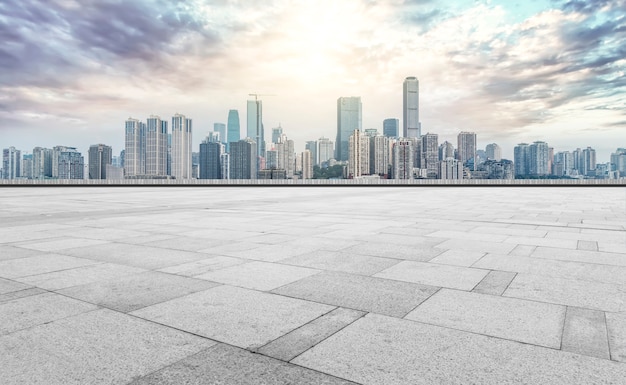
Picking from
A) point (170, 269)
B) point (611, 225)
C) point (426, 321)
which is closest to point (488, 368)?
point (426, 321)

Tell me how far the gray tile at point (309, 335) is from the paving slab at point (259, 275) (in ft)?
4.57

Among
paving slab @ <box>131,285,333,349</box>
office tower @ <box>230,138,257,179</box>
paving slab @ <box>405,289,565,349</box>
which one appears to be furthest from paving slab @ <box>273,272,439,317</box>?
office tower @ <box>230,138,257,179</box>

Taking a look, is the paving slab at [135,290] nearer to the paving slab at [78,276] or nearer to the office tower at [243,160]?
the paving slab at [78,276]

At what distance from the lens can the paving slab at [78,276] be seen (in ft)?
19.5

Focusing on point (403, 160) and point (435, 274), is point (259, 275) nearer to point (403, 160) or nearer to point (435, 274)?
point (435, 274)

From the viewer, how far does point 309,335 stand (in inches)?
160

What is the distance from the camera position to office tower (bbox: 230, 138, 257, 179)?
572ft

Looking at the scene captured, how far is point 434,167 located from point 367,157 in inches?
1234

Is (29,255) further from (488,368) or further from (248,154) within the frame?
(248,154)

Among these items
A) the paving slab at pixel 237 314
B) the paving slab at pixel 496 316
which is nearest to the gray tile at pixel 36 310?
the paving slab at pixel 237 314

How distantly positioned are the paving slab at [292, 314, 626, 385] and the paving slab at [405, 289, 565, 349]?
8.0 inches

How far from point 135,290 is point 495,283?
488 cm

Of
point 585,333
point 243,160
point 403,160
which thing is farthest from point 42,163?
point 585,333

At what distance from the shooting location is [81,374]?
10.8ft
